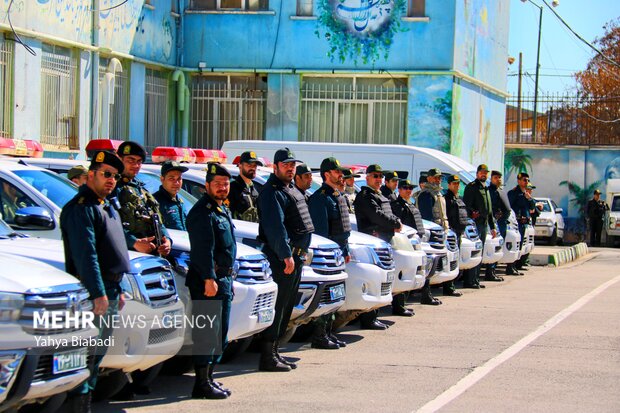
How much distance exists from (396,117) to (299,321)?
700 inches

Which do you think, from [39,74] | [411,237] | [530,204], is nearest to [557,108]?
[530,204]

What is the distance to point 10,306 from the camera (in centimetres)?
648

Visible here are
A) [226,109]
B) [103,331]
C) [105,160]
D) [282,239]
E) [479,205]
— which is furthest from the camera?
[226,109]

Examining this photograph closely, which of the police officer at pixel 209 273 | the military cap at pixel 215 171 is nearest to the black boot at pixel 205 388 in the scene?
the police officer at pixel 209 273

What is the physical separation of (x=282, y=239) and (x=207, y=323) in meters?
1.47

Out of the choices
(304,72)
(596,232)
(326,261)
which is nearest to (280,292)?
(326,261)

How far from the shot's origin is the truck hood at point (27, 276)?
21.6 ft

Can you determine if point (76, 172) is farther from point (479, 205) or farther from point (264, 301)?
point (479, 205)

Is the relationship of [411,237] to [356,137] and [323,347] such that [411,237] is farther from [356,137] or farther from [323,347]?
[356,137]

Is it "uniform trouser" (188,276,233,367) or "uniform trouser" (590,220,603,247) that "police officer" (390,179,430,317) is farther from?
"uniform trouser" (590,220,603,247)

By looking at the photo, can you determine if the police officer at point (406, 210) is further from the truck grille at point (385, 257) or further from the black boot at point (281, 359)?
the black boot at point (281, 359)

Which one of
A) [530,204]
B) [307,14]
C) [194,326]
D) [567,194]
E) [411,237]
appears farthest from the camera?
[567,194]

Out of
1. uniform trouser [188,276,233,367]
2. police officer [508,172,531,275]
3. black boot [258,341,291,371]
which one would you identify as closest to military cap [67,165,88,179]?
black boot [258,341,291,371]

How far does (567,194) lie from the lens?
41.0 metres
